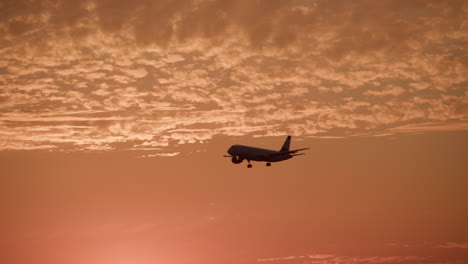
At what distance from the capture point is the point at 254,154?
136m

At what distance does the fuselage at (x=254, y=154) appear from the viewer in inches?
5295

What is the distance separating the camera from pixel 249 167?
447 ft

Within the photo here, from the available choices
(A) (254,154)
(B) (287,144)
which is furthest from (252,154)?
(B) (287,144)

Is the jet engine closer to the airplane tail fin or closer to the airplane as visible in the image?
the airplane

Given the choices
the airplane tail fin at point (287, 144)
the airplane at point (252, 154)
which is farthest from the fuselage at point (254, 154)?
the airplane tail fin at point (287, 144)

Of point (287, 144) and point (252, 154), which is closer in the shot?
point (252, 154)

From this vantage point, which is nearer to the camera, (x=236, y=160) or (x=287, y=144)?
(x=236, y=160)

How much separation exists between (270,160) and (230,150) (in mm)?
12993

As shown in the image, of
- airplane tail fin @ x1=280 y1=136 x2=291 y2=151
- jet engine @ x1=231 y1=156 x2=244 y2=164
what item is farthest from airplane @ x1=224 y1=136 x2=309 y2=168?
airplane tail fin @ x1=280 y1=136 x2=291 y2=151

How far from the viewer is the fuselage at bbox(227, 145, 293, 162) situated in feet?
441

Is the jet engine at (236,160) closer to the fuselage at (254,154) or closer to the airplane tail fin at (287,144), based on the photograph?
the fuselage at (254,154)

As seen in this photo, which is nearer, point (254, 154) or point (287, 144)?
point (254, 154)

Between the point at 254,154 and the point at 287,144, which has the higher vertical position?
the point at 287,144

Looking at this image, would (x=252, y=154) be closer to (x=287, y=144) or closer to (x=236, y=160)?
(x=236, y=160)
